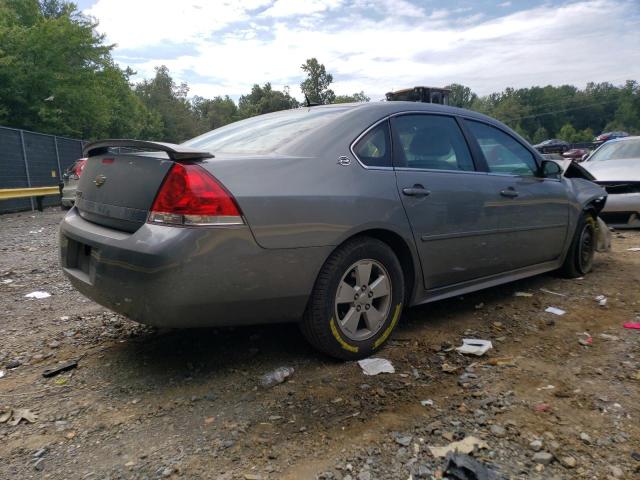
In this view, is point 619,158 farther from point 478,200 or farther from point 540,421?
point 540,421

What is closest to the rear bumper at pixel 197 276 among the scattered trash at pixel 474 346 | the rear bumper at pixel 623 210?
the scattered trash at pixel 474 346

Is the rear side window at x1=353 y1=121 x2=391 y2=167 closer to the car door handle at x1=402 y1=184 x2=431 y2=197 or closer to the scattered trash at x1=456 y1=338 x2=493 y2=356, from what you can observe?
the car door handle at x1=402 y1=184 x2=431 y2=197

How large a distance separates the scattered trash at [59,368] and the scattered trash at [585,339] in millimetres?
3206

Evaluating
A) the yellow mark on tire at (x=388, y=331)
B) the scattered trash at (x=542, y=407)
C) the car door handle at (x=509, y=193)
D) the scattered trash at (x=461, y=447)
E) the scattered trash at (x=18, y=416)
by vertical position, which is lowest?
the scattered trash at (x=18, y=416)

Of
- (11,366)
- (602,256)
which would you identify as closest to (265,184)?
(11,366)

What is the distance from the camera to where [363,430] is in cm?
223

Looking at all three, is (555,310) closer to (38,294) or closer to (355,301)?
(355,301)

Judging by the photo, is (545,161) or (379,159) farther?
(545,161)

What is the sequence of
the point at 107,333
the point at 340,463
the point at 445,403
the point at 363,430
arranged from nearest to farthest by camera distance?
the point at 340,463
the point at 363,430
the point at 445,403
the point at 107,333

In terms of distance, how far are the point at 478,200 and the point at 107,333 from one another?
2.81 metres

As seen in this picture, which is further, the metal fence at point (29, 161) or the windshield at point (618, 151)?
the metal fence at point (29, 161)

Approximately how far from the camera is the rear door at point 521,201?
385 cm

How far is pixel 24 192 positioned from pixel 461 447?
13.7 meters

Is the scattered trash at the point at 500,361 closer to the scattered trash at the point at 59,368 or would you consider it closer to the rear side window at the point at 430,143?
the rear side window at the point at 430,143
